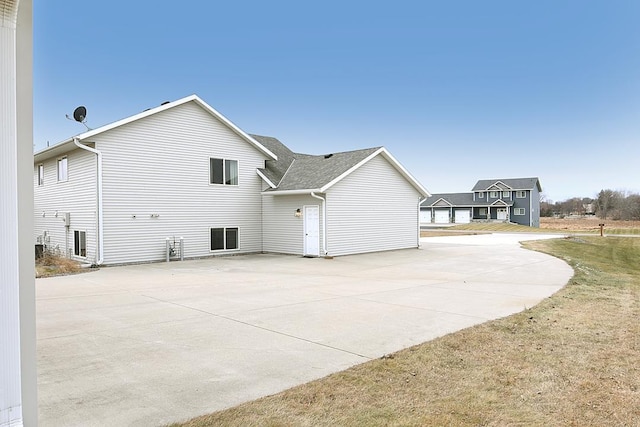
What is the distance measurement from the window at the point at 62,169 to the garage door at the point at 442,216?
5498 cm

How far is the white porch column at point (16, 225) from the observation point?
285 cm

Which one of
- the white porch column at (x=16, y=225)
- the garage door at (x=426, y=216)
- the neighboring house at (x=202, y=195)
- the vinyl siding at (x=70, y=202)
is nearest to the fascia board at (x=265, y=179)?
the neighboring house at (x=202, y=195)

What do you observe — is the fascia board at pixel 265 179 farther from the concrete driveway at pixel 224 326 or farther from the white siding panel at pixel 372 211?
the concrete driveway at pixel 224 326

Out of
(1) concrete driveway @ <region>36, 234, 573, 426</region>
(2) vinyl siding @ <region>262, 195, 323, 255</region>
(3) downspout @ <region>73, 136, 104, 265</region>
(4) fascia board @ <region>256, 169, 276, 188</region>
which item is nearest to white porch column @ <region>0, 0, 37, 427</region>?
(1) concrete driveway @ <region>36, 234, 573, 426</region>

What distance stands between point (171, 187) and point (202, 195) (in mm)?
1369

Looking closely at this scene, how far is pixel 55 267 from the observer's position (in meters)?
14.0

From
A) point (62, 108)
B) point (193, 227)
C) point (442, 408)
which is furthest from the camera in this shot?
point (62, 108)

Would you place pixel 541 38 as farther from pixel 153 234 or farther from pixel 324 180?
pixel 153 234

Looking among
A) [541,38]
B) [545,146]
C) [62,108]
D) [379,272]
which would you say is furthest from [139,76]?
[545,146]

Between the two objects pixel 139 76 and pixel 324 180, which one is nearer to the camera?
pixel 324 180

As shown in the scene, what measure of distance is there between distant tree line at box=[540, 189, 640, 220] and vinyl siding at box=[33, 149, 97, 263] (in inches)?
2735

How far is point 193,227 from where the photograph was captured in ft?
57.6

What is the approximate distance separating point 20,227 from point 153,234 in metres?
14.1

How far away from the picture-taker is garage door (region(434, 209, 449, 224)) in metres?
64.9
